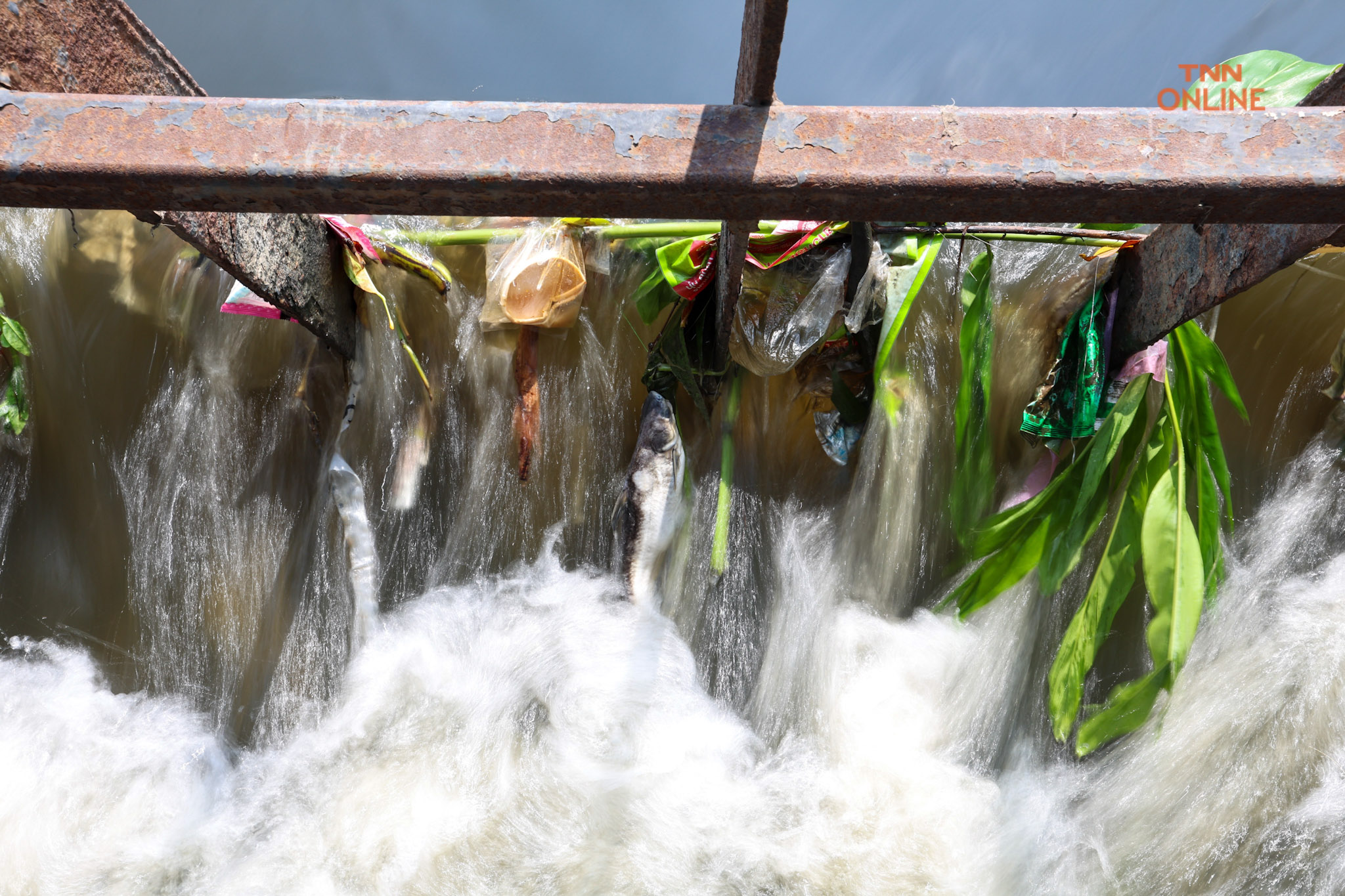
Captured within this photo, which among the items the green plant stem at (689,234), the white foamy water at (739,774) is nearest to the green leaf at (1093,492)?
the white foamy water at (739,774)

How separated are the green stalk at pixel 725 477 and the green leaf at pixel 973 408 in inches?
21.2

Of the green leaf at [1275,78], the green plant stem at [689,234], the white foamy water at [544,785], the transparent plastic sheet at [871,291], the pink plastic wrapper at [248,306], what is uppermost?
the green leaf at [1275,78]

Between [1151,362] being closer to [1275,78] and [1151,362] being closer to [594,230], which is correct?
[1275,78]

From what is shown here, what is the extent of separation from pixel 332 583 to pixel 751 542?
1132 mm

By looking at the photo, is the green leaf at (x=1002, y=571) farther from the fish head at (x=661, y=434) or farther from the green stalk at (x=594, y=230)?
the green stalk at (x=594, y=230)

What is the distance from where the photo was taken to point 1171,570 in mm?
1562

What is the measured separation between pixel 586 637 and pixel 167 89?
56.5 inches

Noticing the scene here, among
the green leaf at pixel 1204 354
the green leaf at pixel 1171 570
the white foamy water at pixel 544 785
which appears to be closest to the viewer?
the green leaf at pixel 1171 570

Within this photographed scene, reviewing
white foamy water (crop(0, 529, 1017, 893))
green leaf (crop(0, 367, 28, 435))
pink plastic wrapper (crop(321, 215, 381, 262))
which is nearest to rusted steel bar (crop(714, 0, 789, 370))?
pink plastic wrapper (crop(321, 215, 381, 262))

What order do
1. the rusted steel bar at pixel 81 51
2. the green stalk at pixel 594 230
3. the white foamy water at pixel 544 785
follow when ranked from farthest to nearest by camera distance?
1. the white foamy water at pixel 544 785
2. the green stalk at pixel 594 230
3. the rusted steel bar at pixel 81 51

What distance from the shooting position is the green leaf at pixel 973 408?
1732 millimetres

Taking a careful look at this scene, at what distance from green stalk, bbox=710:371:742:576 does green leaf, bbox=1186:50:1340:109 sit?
4.26 ft

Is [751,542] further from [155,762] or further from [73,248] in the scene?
[73,248]

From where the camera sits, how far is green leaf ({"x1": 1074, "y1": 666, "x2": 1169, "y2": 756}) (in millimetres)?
1514
